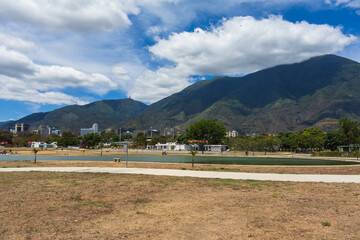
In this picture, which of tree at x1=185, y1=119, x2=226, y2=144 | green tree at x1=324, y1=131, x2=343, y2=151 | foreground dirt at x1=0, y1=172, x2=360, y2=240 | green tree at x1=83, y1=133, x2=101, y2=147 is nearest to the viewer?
foreground dirt at x1=0, y1=172, x2=360, y2=240

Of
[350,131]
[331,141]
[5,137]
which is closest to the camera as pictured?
[350,131]

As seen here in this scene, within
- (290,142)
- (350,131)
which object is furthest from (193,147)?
(350,131)

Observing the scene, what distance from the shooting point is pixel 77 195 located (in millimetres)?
10641

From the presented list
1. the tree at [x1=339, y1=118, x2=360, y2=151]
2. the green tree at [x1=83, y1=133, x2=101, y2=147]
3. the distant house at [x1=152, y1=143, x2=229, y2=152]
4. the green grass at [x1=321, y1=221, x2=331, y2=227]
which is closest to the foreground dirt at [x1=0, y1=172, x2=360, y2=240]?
the green grass at [x1=321, y1=221, x2=331, y2=227]

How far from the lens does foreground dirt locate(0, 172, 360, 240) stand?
633 centimetres

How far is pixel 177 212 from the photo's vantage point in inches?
324

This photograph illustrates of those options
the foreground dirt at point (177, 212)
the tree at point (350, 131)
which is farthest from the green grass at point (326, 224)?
the tree at point (350, 131)

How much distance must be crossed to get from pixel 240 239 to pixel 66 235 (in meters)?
4.28

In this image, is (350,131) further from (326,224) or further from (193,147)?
(326,224)

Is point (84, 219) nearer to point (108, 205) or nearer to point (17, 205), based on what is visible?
point (108, 205)

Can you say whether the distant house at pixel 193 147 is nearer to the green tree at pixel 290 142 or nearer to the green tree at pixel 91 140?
the green tree at pixel 290 142

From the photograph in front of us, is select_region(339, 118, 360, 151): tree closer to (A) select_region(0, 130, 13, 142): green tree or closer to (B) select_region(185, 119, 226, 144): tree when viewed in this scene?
(B) select_region(185, 119, 226, 144): tree

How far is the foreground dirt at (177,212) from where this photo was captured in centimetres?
633

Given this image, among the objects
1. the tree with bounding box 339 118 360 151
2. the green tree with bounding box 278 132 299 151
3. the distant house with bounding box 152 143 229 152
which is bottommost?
the distant house with bounding box 152 143 229 152
